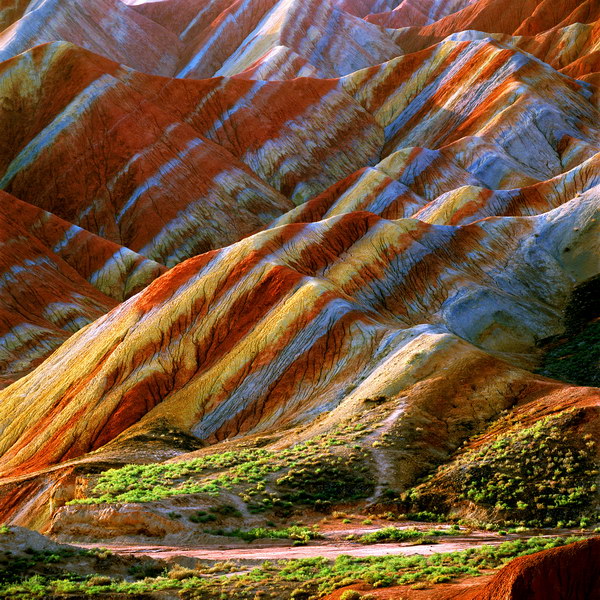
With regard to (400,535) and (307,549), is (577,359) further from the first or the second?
(307,549)

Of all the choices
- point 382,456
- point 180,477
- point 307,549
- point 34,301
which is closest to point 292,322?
point 382,456

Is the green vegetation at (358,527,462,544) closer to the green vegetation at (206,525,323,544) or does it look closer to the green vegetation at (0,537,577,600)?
the green vegetation at (206,525,323,544)

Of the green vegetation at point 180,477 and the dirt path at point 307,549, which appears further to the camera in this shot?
the green vegetation at point 180,477

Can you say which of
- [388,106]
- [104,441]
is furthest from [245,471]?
[388,106]

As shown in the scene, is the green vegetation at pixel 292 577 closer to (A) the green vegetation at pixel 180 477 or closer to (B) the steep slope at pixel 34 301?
(A) the green vegetation at pixel 180 477

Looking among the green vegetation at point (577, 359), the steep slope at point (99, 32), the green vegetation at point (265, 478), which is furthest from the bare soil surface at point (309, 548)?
the steep slope at point (99, 32)

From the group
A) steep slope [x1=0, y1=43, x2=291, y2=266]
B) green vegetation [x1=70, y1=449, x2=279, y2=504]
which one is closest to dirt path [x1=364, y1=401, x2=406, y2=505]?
green vegetation [x1=70, y1=449, x2=279, y2=504]

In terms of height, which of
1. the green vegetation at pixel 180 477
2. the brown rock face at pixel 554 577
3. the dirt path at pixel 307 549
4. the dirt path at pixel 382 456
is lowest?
the dirt path at pixel 382 456
